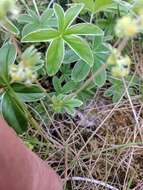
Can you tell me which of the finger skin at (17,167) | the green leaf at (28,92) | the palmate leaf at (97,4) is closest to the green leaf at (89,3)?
the palmate leaf at (97,4)

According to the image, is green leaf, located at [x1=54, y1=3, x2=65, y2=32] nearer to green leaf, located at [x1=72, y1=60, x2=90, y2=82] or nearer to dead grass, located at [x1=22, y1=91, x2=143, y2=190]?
green leaf, located at [x1=72, y1=60, x2=90, y2=82]

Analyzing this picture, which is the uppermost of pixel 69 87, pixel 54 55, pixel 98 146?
pixel 54 55

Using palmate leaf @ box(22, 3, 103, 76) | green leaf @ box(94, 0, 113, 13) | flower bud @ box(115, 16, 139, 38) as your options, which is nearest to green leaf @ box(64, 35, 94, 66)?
palmate leaf @ box(22, 3, 103, 76)

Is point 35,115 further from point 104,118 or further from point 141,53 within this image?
point 141,53

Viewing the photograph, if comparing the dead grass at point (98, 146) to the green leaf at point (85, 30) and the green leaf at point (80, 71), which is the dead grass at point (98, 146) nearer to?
the green leaf at point (80, 71)

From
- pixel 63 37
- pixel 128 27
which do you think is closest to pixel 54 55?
pixel 63 37

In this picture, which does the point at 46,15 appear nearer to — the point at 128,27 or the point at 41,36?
the point at 41,36
